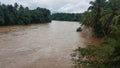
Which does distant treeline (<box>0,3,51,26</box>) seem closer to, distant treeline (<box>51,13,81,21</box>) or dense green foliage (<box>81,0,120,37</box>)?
distant treeline (<box>51,13,81,21</box>)

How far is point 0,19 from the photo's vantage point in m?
53.2

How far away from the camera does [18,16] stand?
63.2 m

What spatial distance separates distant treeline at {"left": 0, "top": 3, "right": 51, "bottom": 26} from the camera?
57.8 metres

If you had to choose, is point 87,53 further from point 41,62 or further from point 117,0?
point 117,0

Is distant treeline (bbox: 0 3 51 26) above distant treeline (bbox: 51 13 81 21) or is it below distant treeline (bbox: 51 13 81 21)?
above

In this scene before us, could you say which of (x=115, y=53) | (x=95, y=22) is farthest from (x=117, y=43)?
(x=95, y=22)

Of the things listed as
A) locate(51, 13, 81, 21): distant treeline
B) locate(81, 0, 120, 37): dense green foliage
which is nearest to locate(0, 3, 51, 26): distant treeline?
locate(51, 13, 81, 21): distant treeline

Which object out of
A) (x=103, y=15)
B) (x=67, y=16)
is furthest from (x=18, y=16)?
(x=67, y=16)

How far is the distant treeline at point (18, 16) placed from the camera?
57.8m

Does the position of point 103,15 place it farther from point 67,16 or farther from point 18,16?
point 67,16

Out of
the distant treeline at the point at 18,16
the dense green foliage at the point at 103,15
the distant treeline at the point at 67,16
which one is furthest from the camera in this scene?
the distant treeline at the point at 67,16

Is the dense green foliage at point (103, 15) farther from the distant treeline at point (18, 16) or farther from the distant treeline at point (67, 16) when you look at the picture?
the distant treeline at point (67, 16)

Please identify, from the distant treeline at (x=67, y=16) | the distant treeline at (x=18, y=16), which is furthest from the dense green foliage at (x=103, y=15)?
the distant treeline at (x=67, y=16)

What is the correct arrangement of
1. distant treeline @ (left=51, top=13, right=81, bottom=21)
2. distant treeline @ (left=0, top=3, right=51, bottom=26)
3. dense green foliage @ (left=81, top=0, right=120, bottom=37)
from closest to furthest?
dense green foliage @ (left=81, top=0, right=120, bottom=37), distant treeline @ (left=0, top=3, right=51, bottom=26), distant treeline @ (left=51, top=13, right=81, bottom=21)
